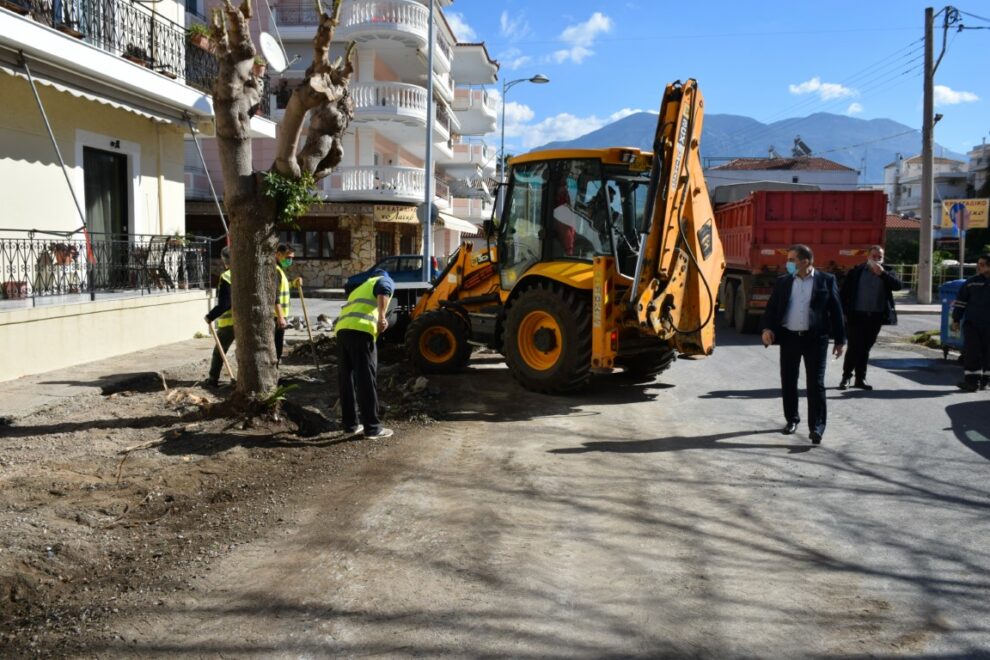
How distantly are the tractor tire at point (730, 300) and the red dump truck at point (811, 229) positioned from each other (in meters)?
1.61

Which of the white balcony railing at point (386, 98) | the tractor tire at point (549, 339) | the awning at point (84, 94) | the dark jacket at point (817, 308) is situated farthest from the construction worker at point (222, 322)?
the white balcony railing at point (386, 98)

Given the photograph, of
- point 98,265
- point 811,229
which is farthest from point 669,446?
point 811,229

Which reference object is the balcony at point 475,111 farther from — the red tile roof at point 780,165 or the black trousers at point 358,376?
the black trousers at point 358,376

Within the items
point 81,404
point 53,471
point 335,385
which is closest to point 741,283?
point 335,385

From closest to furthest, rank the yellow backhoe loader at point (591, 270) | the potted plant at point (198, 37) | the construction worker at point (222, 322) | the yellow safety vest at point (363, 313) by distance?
the yellow safety vest at point (363, 313) → the yellow backhoe loader at point (591, 270) → the construction worker at point (222, 322) → the potted plant at point (198, 37)

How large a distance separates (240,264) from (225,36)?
2088mm

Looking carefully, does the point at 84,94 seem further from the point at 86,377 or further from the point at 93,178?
the point at 86,377

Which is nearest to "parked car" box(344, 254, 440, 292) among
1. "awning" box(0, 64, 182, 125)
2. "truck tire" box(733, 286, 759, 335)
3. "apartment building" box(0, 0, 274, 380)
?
"apartment building" box(0, 0, 274, 380)

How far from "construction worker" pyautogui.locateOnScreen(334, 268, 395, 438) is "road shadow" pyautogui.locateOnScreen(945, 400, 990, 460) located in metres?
5.20

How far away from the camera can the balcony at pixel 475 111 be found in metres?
45.4

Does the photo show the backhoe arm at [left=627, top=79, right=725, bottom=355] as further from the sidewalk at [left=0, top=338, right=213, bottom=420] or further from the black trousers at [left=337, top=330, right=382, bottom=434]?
the sidewalk at [left=0, top=338, right=213, bottom=420]

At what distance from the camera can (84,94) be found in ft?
38.0

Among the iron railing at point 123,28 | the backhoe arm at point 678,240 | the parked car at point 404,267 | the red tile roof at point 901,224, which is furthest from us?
the red tile roof at point 901,224

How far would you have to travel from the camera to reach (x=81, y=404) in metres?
8.09
